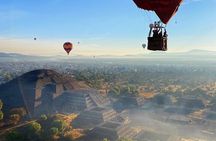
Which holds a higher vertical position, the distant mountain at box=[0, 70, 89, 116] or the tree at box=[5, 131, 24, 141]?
the distant mountain at box=[0, 70, 89, 116]

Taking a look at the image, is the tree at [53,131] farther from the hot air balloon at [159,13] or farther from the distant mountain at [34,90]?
the hot air balloon at [159,13]

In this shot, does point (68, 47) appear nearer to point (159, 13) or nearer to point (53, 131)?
point (53, 131)

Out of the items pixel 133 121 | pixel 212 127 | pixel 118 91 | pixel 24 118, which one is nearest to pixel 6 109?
pixel 24 118

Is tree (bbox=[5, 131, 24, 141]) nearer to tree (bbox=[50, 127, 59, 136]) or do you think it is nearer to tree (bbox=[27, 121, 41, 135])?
tree (bbox=[27, 121, 41, 135])

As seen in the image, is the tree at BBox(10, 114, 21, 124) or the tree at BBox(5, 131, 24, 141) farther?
the tree at BBox(10, 114, 21, 124)

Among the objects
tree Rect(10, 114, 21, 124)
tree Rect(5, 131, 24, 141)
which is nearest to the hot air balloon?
tree Rect(5, 131, 24, 141)

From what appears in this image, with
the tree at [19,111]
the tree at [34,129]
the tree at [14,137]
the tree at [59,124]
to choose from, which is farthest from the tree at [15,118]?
the tree at [14,137]
